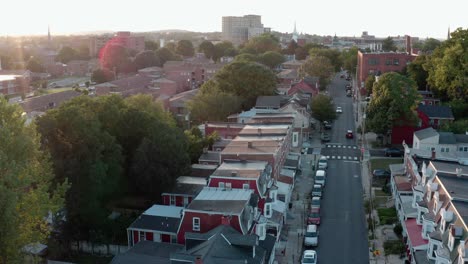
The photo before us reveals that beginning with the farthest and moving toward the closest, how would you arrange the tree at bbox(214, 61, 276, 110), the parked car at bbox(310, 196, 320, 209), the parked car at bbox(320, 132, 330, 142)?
1. the tree at bbox(214, 61, 276, 110)
2. the parked car at bbox(320, 132, 330, 142)
3. the parked car at bbox(310, 196, 320, 209)

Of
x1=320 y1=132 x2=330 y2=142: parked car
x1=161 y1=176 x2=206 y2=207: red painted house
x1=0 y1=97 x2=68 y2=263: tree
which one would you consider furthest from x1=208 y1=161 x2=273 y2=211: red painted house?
x1=320 y1=132 x2=330 y2=142: parked car

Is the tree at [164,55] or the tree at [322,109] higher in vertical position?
the tree at [164,55]

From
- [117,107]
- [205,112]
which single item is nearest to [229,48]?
[205,112]

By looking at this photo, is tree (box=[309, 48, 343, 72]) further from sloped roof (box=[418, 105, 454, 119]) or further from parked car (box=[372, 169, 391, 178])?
parked car (box=[372, 169, 391, 178])

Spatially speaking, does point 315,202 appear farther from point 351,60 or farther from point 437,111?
point 351,60

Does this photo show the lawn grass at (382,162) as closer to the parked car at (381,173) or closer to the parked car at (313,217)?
the parked car at (381,173)

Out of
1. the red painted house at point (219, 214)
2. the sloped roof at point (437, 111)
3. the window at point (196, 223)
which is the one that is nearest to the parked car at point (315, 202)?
the red painted house at point (219, 214)
